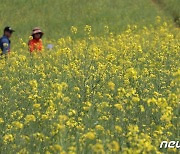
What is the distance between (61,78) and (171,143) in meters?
2.84

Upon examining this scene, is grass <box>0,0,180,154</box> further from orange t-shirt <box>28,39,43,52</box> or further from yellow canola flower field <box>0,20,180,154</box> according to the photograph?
orange t-shirt <box>28,39,43,52</box>

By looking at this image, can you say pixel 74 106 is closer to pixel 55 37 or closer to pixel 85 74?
pixel 85 74

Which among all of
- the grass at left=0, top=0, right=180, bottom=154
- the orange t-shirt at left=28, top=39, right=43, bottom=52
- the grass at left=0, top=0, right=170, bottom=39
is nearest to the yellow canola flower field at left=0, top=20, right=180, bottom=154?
the grass at left=0, top=0, right=180, bottom=154

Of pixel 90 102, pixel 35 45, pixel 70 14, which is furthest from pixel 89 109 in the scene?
pixel 70 14

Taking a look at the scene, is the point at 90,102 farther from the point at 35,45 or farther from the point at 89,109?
the point at 35,45

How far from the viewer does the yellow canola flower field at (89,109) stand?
386 cm

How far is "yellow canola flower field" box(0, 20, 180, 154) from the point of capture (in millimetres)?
3855

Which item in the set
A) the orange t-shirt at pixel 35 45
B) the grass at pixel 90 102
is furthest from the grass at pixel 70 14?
the orange t-shirt at pixel 35 45

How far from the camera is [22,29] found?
18.0 metres

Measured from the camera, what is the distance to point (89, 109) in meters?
4.59

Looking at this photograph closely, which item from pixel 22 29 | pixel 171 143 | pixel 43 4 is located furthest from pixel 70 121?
pixel 43 4

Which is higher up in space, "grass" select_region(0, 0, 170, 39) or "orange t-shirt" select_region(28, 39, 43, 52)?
"grass" select_region(0, 0, 170, 39)

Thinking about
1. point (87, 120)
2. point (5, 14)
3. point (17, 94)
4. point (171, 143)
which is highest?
→ point (5, 14)

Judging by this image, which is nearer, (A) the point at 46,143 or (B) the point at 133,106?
(A) the point at 46,143
